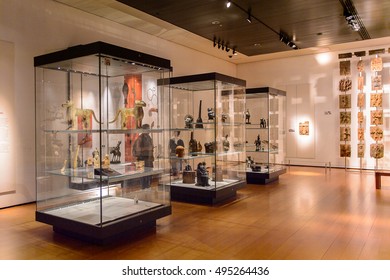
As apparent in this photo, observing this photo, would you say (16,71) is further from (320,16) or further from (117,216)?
(320,16)

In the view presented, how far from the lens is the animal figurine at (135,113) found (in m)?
4.01

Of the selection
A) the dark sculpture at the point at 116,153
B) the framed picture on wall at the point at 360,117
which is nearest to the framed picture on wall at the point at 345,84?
the framed picture on wall at the point at 360,117

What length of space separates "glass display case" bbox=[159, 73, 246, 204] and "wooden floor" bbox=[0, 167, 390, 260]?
14.0 inches

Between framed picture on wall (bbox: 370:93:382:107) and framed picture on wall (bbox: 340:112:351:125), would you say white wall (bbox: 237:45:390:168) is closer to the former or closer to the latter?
framed picture on wall (bbox: 340:112:351:125)

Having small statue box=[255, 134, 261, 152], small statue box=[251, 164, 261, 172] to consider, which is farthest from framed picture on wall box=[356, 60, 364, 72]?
small statue box=[251, 164, 261, 172]

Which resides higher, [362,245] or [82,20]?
[82,20]

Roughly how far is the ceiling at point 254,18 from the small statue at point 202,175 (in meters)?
2.84

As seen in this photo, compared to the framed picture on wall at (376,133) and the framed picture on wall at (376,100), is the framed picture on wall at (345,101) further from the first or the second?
→ the framed picture on wall at (376,133)

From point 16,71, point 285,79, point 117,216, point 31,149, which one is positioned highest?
point 285,79

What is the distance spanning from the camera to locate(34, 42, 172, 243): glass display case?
12.3ft

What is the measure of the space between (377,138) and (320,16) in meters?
5.33

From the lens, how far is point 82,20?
272 inches

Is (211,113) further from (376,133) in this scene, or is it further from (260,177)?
(376,133)

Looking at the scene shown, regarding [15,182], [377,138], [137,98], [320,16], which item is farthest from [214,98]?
[377,138]
